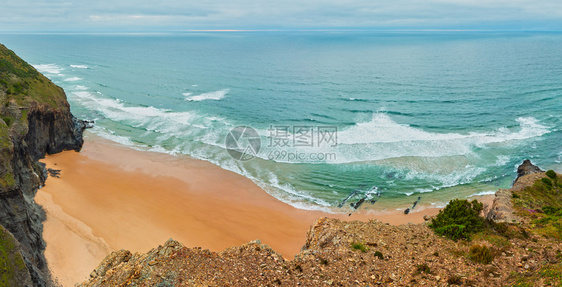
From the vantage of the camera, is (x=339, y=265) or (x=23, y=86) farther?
(x=23, y=86)

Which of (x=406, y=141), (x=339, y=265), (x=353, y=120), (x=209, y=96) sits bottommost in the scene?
(x=406, y=141)

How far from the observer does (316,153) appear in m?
40.6

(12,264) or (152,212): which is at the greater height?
(12,264)

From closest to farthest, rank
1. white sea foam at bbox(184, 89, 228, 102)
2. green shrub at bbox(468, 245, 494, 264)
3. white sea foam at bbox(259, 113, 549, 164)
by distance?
green shrub at bbox(468, 245, 494, 264) < white sea foam at bbox(259, 113, 549, 164) < white sea foam at bbox(184, 89, 228, 102)

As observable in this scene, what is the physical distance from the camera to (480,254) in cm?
1456

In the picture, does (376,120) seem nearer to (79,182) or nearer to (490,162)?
(490,162)

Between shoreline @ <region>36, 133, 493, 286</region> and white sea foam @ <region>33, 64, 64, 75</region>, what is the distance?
66.1 metres

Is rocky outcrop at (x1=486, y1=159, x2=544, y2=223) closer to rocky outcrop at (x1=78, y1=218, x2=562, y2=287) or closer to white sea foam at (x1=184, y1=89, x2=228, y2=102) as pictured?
rocky outcrop at (x1=78, y1=218, x2=562, y2=287)

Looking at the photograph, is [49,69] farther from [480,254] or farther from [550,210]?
[550,210]

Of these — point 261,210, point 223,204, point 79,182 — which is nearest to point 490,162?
point 261,210

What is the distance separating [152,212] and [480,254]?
2549 centimetres

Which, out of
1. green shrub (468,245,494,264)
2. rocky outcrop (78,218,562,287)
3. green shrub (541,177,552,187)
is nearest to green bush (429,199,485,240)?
rocky outcrop (78,218,562,287)

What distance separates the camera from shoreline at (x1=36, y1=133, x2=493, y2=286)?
23.8 meters

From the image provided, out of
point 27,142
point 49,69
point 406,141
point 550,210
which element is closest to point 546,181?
point 550,210
